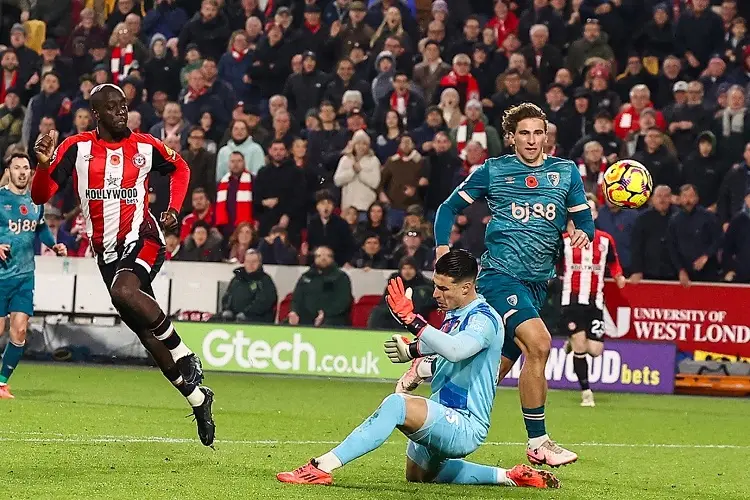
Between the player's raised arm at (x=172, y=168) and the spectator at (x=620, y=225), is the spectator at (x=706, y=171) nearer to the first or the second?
the spectator at (x=620, y=225)

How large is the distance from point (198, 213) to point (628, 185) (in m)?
9.54

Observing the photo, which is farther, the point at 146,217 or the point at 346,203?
the point at 346,203

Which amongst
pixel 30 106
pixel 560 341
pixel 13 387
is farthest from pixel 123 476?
pixel 30 106

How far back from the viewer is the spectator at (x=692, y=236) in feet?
58.2

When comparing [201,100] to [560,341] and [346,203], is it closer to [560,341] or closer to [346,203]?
[346,203]

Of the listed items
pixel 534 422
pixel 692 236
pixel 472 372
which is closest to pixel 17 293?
pixel 534 422

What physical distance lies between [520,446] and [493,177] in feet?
7.88

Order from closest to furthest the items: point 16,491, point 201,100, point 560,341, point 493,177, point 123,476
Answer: point 16,491 < point 123,476 < point 493,177 < point 560,341 < point 201,100

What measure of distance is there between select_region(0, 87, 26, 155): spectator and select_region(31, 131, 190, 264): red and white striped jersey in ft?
41.1

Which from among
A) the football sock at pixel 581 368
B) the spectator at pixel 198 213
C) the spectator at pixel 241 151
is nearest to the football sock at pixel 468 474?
the football sock at pixel 581 368

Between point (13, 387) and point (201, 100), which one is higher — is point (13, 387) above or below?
below

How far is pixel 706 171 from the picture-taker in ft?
61.0

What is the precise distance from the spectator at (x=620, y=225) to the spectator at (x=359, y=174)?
3.23 metres

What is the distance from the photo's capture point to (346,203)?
19375mm
